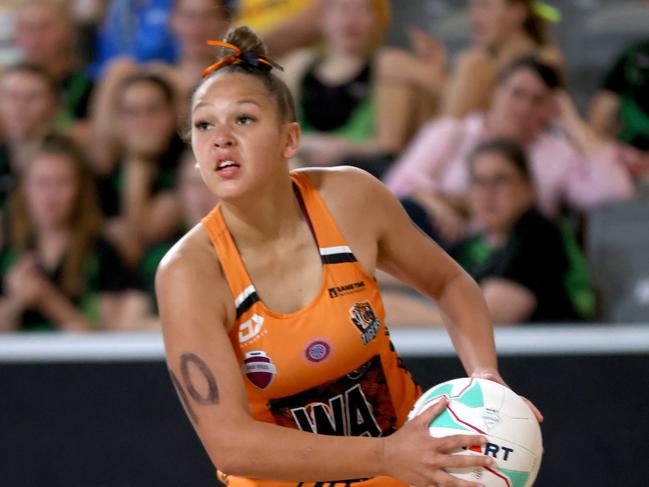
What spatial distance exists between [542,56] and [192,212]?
4.72ft

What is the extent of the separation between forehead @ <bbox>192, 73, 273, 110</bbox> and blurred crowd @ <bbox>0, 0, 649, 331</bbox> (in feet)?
Answer: 5.39

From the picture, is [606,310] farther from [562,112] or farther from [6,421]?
[6,421]

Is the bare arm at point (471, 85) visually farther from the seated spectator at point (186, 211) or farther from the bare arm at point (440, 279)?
the bare arm at point (440, 279)

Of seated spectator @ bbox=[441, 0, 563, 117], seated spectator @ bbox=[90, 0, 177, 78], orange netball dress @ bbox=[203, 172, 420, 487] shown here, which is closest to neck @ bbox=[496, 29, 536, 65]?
seated spectator @ bbox=[441, 0, 563, 117]

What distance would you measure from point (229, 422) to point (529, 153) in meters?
2.22

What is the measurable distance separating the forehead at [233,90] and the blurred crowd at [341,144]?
64.6 inches

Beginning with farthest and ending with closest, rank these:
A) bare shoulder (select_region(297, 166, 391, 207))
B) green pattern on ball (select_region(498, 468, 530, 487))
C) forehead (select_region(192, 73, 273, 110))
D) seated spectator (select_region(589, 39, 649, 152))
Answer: seated spectator (select_region(589, 39, 649, 152)) → bare shoulder (select_region(297, 166, 391, 207)) → forehead (select_region(192, 73, 273, 110)) → green pattern on ball (select_region(498, 468, 530, 487))

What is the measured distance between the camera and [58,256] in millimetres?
3953

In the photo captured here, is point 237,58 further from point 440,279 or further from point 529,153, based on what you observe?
point 529,153

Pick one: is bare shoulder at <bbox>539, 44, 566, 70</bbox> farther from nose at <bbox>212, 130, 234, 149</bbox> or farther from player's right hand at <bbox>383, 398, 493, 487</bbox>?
player's right hand at <bbox>383, 398, 493, 487</bbox>

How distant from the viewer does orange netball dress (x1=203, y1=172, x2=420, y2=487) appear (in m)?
2.16

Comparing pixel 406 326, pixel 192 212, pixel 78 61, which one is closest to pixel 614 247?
pixel 406 326

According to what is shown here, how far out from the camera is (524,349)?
123 inches

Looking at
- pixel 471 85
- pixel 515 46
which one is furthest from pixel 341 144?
pixel 515 46
